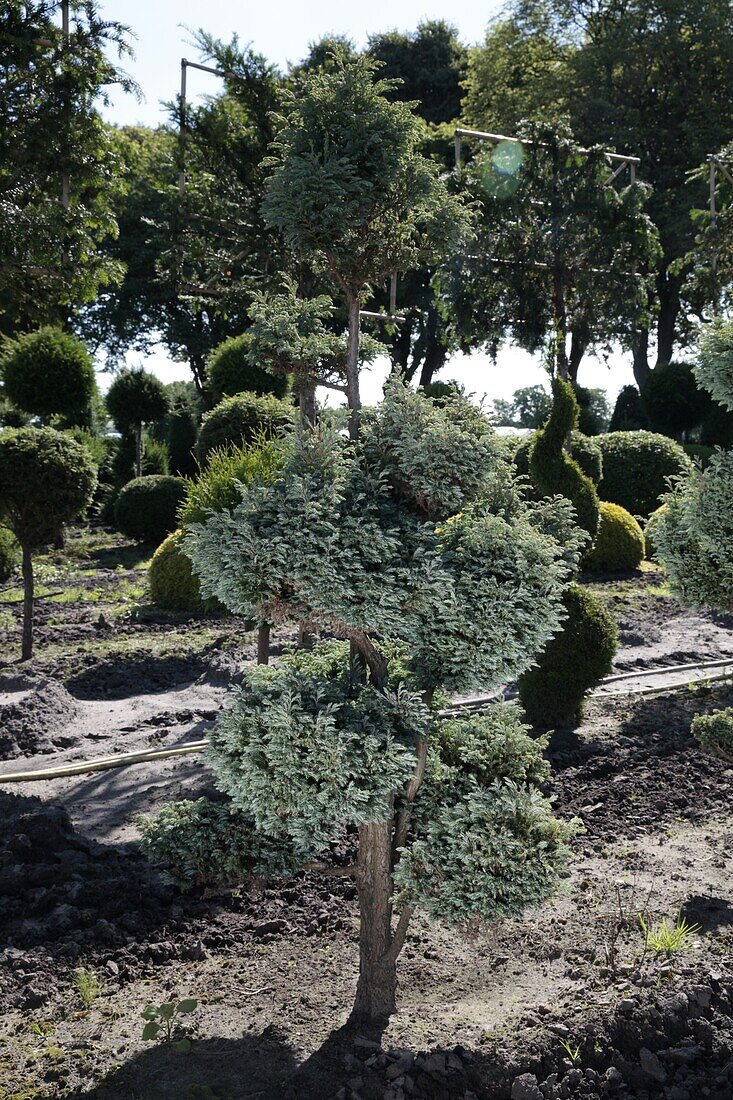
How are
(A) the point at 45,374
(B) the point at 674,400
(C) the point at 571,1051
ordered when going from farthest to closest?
(B) the point at 674,400 → (A) the point at 45,374 → (C) the point at 571,1051

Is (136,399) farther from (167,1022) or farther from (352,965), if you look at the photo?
(167,1022)

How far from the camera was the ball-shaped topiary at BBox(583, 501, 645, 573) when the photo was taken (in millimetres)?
14023

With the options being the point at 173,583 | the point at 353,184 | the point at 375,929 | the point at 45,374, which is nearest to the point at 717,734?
the point at 375,929

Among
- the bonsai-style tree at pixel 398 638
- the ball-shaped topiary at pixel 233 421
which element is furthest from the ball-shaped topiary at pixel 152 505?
the bonsai-style tree at pixel 398 638

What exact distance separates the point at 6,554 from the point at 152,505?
330 centimetres

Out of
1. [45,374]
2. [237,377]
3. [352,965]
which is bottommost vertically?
[352,965]

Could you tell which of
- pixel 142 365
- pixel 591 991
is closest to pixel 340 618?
pixel 591 991

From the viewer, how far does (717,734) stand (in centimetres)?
519

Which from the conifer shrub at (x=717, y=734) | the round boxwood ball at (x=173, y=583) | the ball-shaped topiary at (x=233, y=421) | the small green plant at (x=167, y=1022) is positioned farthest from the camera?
the ball-shaped topiary at (x=233, y=421)

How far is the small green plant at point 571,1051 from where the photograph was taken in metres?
3.13

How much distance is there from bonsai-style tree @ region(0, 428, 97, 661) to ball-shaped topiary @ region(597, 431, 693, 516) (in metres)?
9.69

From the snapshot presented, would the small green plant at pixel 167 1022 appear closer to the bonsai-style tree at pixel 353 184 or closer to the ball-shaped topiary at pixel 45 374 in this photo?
the bonsai-style tree at pixel 353 184

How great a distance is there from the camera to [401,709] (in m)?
3.25

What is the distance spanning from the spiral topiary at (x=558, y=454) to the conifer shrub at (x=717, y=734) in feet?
17.8
